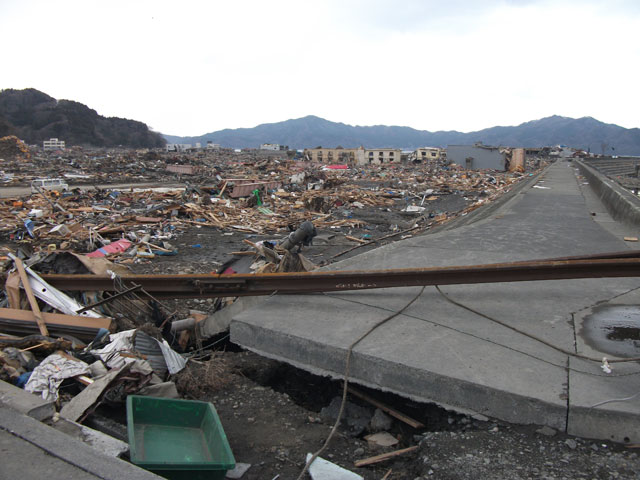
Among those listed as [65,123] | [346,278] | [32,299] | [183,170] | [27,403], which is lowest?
[27,403]

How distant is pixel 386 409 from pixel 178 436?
4.69ft

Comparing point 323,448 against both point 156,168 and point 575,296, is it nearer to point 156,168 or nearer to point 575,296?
point 575,296

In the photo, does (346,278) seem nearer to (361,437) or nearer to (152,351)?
(361,437)

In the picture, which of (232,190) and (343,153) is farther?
(343,153)

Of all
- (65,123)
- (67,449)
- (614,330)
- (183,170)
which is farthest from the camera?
(65,123)

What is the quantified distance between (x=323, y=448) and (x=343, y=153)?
84.0 meters

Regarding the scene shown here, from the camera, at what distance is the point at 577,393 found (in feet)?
8.25

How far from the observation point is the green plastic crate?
236cm

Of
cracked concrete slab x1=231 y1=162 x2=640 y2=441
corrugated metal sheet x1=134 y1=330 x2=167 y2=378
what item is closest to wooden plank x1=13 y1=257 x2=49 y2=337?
corrugated metal sheet x1=134 y1=330 x2=167 y2=378

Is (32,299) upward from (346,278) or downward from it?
downward

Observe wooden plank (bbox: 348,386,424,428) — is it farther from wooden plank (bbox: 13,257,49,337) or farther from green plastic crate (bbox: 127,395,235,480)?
wooden plank (bbox: 13,257,49,337)

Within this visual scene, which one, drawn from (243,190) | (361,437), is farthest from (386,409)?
(243,190)

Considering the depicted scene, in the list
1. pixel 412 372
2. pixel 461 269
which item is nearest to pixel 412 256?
pixel 461 269

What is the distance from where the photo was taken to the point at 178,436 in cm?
284
